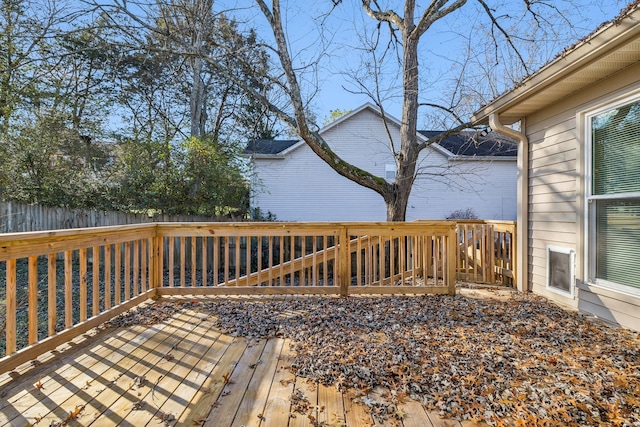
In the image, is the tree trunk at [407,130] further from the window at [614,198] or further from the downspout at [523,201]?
the window at [614,198]

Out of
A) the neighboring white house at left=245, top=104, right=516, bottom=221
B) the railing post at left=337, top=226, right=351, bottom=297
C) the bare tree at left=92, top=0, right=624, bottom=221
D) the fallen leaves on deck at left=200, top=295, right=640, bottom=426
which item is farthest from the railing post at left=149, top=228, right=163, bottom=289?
the neighboring white house at left=245, top=104, right=516, bottom=221

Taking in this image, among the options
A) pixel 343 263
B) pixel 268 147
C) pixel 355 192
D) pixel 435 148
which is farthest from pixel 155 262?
pixel 435 148

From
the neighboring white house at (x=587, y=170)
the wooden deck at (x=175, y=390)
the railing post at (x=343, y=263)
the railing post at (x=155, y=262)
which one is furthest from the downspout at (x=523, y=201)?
the railing post at (x=155, y=262)

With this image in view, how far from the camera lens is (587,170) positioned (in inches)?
138

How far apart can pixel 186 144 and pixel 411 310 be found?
246 inches

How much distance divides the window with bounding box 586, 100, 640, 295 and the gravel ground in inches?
22.3

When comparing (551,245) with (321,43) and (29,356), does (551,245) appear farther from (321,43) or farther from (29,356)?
(29,356)

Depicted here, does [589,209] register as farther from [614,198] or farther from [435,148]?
[435,148]

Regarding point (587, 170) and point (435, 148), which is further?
point (435, 148)

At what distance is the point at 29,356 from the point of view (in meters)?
2.36

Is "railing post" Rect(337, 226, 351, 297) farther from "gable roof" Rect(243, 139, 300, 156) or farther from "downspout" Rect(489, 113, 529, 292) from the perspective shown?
"gable roof" Rect(243, 139, 300, 156)

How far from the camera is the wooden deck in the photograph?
1.77 m

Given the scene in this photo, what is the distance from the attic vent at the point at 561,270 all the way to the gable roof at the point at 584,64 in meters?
1.83

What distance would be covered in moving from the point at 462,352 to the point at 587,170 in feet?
8.26
